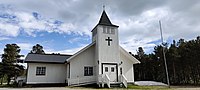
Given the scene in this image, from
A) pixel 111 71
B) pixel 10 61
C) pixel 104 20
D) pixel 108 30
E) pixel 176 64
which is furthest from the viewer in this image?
pixel 176 64

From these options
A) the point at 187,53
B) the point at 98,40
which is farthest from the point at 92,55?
the point at 187,53

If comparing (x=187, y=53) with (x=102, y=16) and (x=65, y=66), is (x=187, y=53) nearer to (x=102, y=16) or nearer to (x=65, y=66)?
(x=102, y=16)

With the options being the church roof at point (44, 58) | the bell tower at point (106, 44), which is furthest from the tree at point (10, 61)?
the bell tower at point (106, 44)

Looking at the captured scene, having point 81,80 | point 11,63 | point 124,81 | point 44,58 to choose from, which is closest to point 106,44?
point 124,81

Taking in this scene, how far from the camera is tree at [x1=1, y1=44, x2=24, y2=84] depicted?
27.4 meters

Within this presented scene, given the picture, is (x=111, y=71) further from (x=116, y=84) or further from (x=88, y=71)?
(x=88, y=71)

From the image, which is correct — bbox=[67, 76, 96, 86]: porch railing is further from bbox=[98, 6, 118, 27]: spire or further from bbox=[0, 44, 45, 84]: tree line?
bbox=[0, 44, 45, 84]: tree line

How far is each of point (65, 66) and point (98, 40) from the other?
5.46m

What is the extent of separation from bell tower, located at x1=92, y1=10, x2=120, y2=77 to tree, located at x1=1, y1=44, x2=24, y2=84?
14.4 m

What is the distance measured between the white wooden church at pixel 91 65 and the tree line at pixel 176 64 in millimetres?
8544

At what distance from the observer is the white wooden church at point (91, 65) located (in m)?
20.4

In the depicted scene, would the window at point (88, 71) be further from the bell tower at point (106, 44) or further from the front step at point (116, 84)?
the front step at point (116, 84)

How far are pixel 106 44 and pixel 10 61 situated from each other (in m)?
16.0

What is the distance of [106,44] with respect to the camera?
2100 cm
